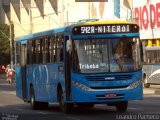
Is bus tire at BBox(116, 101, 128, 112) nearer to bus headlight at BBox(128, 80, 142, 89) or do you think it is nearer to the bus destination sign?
bus headlight at BBox(128, 80, 142, 89)

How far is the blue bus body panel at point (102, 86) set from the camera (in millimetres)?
18906

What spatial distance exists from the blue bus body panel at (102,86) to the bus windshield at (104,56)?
0.19m

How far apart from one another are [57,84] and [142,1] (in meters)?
34.9

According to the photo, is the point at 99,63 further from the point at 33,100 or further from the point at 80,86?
the point at 33,100

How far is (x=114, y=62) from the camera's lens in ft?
62.6

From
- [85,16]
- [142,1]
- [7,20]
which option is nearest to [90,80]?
[142,1]

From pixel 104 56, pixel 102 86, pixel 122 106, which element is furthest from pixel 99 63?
pixel 122 106

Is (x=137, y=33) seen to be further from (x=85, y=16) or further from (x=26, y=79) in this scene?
(x=85, y=16)

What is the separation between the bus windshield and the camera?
19031 millimetres

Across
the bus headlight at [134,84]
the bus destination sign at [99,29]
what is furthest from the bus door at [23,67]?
the bus headlight at [134,84]

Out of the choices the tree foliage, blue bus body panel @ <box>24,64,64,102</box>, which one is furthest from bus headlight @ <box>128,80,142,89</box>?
the tree foliage

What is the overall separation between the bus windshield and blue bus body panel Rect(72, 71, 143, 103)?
19cm

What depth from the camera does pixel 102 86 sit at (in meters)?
19.0

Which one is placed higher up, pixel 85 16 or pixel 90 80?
pixel 85 16
